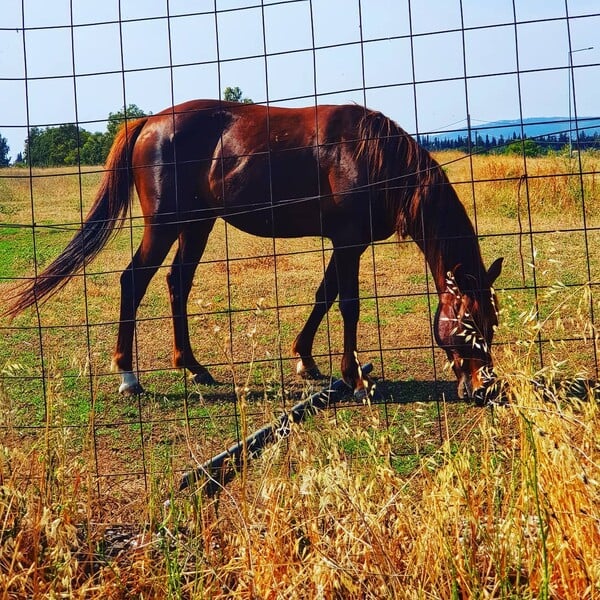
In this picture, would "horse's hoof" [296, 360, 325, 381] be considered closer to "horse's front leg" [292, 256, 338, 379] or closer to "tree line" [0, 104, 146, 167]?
"horse's front leg" [292, 256, 338, 379]

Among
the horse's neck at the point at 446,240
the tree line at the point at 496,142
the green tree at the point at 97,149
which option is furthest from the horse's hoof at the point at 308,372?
the green tree at the point at 97,149

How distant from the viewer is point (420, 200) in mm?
5484

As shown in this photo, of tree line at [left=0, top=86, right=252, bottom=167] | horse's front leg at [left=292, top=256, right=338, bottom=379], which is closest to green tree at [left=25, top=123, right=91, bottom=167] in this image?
tree line at [left=0, top=86, right=252, bottom=167]

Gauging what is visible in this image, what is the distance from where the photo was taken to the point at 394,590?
2.19 metres

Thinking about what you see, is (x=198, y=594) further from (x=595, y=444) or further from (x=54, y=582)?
(x=595, y=444)

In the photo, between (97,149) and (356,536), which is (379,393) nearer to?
(356,536)

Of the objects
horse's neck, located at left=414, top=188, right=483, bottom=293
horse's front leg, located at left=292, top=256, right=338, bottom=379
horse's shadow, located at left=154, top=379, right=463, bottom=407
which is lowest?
horse's shadow, located at left=154, top=379, right=463, bottom=407

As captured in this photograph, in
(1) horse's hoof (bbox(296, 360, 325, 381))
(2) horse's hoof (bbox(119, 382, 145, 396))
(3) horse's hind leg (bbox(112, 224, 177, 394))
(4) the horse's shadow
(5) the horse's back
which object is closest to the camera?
(4) the horse's shadow

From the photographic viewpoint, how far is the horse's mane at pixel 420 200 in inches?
215

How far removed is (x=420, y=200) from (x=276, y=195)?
1250 millimetres

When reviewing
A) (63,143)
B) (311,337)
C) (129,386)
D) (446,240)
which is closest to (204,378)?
(129,386)

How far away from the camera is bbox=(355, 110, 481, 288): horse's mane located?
17.9 feet

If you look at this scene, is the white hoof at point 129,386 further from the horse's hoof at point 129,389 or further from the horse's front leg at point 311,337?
the horse's front leg at point 311,337

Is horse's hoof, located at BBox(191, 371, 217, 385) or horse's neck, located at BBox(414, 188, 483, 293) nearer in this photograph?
horse's neck, located at BBox(414, 188, 483, 293)
